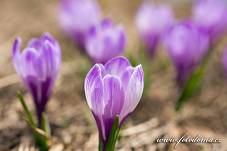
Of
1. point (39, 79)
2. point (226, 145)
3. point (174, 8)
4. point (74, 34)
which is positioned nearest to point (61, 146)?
point (39, 79)

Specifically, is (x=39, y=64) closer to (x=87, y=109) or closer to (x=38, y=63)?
(x=38, y=63)

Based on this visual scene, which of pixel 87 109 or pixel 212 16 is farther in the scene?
pixel 212 16

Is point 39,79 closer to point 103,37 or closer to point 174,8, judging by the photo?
point 103,37

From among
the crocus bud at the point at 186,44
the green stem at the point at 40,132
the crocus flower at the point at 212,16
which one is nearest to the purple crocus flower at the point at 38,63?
the green stem at the point at 40,132

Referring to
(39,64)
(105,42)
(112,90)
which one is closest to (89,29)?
(105,42)

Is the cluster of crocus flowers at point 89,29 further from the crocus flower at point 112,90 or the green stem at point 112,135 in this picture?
the green stem at point 112,135
